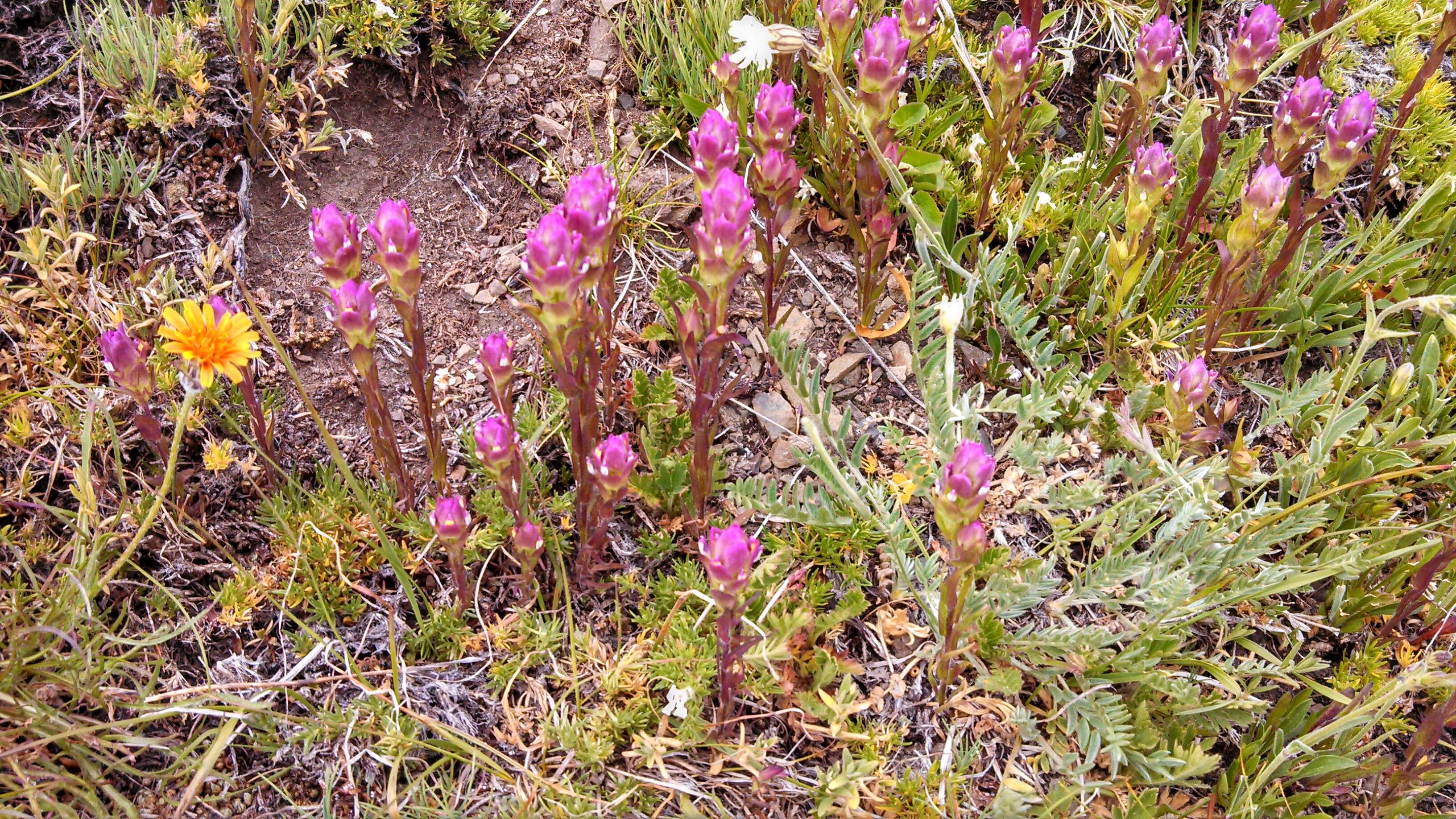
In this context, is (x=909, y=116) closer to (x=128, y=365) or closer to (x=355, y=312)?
(x=355, y=312)

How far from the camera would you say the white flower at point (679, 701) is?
2072mm

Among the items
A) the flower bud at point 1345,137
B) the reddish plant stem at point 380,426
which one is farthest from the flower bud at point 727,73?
→ the flower bud at point 1345,137

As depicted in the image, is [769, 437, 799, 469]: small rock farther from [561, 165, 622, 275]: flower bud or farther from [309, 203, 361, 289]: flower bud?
[309, 203, 361, 289]: flower bud

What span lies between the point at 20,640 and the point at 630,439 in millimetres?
1326

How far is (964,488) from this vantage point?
1.78 meters

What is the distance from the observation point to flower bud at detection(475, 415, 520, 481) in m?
1.94

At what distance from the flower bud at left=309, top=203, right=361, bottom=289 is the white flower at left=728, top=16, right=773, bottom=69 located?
44.3 inches

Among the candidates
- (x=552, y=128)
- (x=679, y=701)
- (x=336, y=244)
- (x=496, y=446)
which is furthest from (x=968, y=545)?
(x=552, y=128)

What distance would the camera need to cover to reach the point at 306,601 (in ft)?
7.28

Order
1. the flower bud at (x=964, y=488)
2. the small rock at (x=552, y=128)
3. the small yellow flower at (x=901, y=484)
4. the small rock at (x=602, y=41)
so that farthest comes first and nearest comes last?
1. the small rock at (x=602, y=41)
2. the small rock at (x=552, y=128)
3. the small yellow flower at (x=901, y=484)
4. the flower bud at (x=964, y=488)

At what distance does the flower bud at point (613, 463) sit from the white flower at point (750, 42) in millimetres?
1175

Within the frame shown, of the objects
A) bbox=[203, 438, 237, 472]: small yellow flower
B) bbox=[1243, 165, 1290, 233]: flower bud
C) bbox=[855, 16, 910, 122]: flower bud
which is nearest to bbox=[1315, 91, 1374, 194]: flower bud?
bbox=[1243, 165, 1290, 233]: flower bud

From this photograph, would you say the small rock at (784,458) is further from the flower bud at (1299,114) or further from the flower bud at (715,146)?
the flower bud at (1299,114)

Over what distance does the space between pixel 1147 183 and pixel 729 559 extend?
4.78 feet
